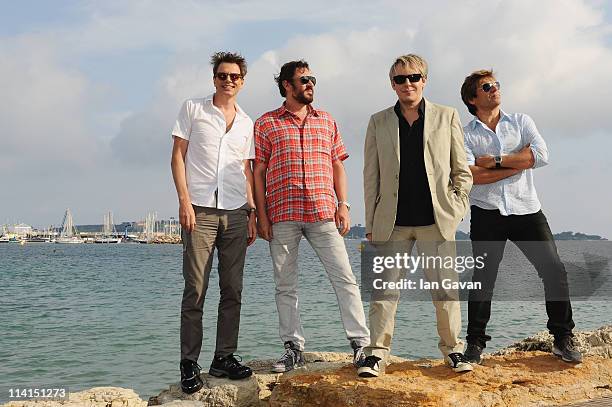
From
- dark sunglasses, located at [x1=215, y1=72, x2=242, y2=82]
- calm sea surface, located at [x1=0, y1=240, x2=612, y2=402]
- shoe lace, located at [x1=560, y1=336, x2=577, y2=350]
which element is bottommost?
calm sea surface, located at [x1=0, y1=240, x2=612, y2=402]

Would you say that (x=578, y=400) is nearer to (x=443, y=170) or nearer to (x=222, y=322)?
(x=443, y=170)

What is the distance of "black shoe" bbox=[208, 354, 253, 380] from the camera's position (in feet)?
17.0

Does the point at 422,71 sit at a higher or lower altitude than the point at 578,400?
higher

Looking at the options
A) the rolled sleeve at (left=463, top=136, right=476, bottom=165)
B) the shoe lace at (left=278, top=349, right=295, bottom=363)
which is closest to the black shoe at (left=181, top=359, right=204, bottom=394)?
the shoe lace at (left=278, top=349, right=295, bottom=363)

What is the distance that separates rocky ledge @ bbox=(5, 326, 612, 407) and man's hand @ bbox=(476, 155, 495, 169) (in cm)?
155

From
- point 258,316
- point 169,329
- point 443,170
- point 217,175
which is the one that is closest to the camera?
point 443,170

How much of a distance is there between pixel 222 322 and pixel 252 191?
106 centimetres

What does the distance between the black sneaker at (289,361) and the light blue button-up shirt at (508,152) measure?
74.2 inches

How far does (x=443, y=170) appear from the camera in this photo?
4.65 m

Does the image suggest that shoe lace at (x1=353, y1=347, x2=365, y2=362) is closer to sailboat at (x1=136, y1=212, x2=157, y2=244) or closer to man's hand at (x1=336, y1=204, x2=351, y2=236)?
man's hand at (x1=336, y1=204, x2=351, y2=236)

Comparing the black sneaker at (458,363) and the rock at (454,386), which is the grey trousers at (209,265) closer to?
the rock at (454,386)

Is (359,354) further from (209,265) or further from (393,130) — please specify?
(393,130)

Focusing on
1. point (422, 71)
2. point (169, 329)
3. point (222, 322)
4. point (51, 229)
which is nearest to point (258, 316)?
point (169, 329)

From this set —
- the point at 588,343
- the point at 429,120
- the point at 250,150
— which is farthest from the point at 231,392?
the point at 588,343
